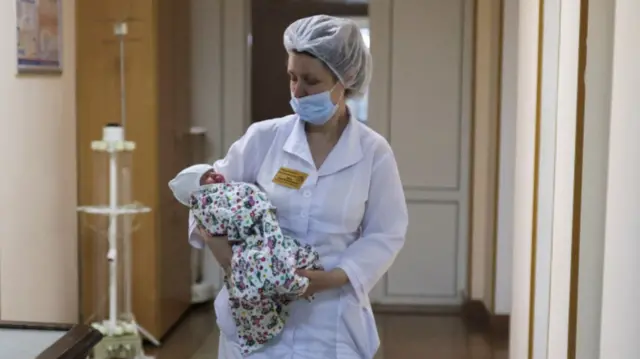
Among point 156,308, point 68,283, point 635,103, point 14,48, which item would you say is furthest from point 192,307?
point 635,103

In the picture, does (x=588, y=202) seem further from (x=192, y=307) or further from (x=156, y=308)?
(x=192, y=307)

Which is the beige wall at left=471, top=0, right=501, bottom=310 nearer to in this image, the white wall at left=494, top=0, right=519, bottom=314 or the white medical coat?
the white wall at left=494, top=0, right=519, bottom=314

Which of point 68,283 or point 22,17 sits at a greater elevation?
point 22,17

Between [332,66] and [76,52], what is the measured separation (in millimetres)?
2500

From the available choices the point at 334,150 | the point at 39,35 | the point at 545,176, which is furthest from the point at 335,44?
the point at 39,35

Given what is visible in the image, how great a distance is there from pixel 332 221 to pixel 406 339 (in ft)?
9.70

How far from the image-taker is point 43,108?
3529mm

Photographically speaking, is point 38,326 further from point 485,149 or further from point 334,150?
point 485,149

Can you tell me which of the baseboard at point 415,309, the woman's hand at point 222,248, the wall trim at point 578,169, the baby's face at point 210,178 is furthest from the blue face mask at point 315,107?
the baseboard at point 415,309

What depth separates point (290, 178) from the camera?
1.84 metres

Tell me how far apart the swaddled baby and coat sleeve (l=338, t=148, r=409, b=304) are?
121 millimetres

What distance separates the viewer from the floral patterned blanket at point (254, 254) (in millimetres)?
1695

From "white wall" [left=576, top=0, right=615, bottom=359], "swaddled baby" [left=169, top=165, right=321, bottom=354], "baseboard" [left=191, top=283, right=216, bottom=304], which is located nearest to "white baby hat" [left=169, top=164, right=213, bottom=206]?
"swaddled baby" [left=169, top=165, right=321, bottom=354]

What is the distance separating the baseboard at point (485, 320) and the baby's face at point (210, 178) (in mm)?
3253
